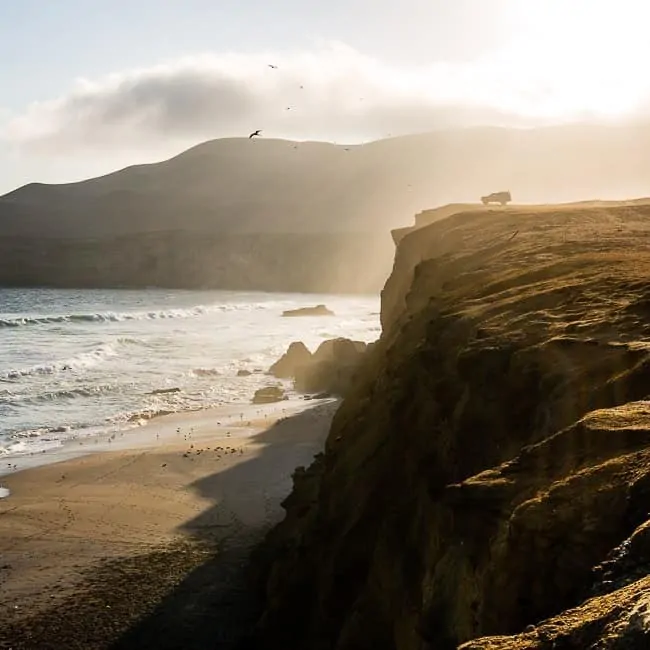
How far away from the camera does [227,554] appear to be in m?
21.2

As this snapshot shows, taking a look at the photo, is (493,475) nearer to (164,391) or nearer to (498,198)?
(164,391)

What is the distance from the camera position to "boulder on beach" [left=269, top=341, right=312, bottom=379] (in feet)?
177

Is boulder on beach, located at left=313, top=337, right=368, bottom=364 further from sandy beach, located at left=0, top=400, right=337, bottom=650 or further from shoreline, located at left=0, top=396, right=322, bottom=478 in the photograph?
sandy beach, located at left=0, top=400, right=337, bottom=650

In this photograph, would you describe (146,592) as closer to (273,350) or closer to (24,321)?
(273,350)

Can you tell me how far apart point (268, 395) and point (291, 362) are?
32.1ft

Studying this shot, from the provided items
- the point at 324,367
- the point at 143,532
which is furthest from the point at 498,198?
the point at 143,532

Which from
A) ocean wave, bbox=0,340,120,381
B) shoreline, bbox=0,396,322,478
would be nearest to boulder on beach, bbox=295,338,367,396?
shoreline, bbox=0,396,322,478

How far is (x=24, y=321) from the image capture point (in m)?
85.6

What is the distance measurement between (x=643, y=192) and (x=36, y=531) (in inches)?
5535

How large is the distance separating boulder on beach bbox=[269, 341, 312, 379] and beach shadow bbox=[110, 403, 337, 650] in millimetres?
18898

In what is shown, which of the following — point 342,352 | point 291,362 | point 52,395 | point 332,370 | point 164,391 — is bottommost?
point 164,391

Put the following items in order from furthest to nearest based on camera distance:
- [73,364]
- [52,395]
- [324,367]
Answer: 1. [73,364]
2. [324,367]
3. [52,395]

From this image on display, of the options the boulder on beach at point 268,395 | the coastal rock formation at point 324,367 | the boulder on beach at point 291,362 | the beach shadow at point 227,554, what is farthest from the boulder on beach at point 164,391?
the beach shadow at point 227,554

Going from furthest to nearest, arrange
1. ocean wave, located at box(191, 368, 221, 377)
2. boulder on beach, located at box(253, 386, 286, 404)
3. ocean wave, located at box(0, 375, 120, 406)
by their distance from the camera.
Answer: ocean wave, located at box(191, 368, 221, 377), boulder on beach, located at box(253, 386, 286, 404), ocean wave, located at box(0, 375, 120, 406)
